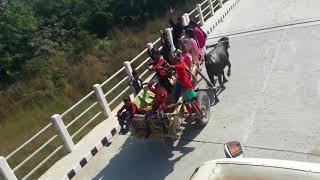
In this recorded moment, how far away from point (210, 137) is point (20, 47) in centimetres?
1866

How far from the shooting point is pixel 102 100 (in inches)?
433

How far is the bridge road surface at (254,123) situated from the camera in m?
8.05

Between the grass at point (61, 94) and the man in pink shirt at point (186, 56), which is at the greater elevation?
the man in pink shirt at point (186, 56)

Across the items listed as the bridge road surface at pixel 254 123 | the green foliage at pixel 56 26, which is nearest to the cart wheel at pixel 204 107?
the bridge road surface at pixel 254 123

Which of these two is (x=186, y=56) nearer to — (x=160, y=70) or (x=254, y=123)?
(x=160, y=70)

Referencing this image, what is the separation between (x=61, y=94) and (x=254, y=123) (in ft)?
33.0

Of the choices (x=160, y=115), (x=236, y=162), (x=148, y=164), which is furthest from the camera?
(x=148, y=164)

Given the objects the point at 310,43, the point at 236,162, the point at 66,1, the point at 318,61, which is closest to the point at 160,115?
the point at 236,162

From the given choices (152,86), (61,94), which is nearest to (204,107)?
(152,86)

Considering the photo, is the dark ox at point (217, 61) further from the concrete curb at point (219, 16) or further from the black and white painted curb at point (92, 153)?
the concrete curb at point (219, 16)

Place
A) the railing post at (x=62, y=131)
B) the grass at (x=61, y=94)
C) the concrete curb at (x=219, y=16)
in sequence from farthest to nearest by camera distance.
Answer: the concrete curb at (x=219, y=16)
the grass at (x=61, y=94)
the railing post at (x=62, y=131)

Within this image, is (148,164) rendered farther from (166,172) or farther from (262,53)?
(262,53)

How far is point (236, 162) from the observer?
425 centimetres

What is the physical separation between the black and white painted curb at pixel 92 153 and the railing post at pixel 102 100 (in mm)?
806
